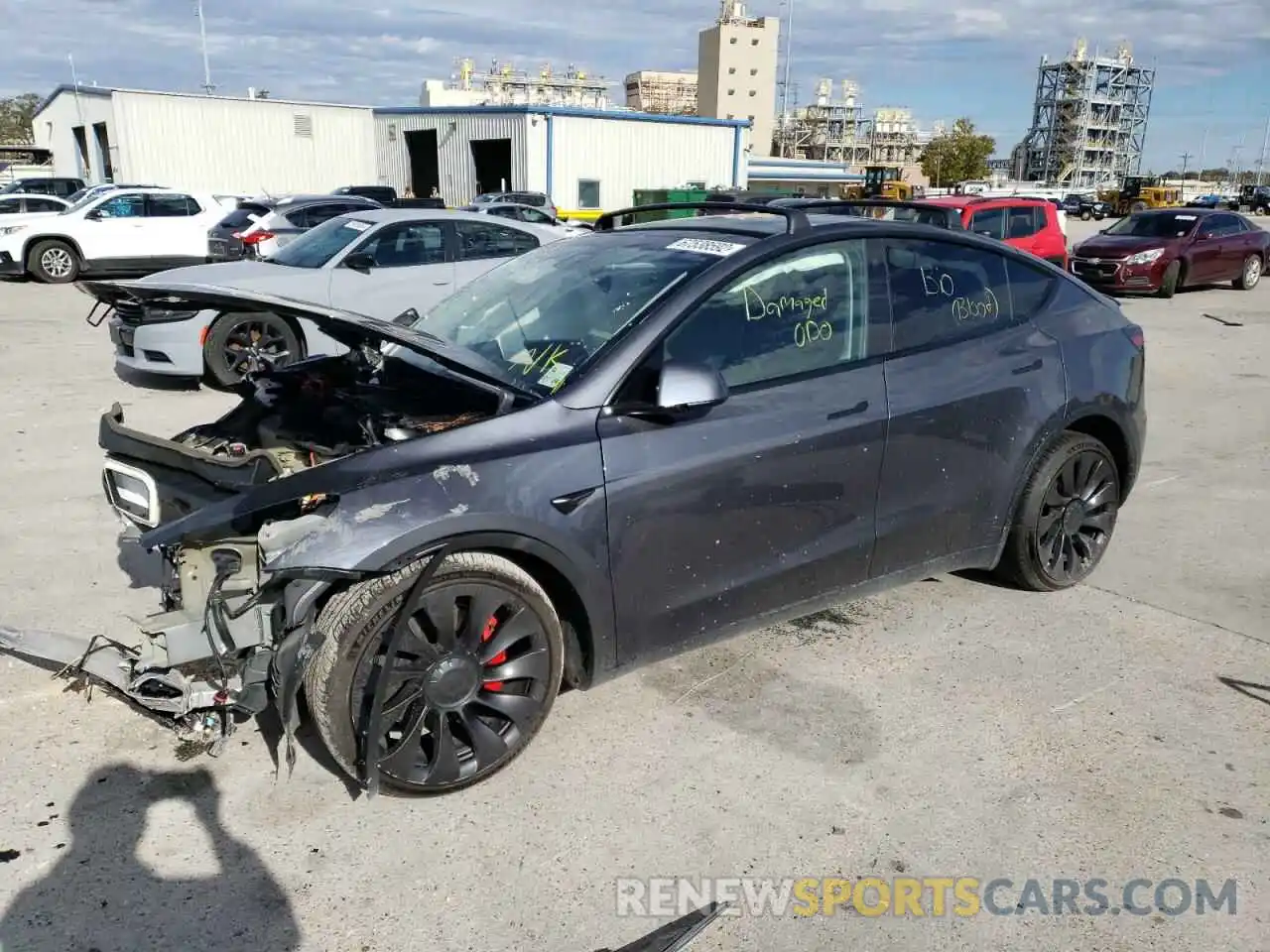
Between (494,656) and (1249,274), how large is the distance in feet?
65.4

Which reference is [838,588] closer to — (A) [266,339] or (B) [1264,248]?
(A) [266,339]

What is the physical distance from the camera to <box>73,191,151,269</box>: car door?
16.7 meters

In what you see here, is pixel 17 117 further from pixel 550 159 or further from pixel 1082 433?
pixel 1082 433

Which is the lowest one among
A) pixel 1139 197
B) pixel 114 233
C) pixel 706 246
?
pixel 114 233

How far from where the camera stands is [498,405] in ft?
10.1

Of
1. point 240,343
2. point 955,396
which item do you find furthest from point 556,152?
point 955,396

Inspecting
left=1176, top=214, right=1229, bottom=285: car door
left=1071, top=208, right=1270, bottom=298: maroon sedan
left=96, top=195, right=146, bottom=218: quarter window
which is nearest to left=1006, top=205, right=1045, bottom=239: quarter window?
left=1071, top=208, right=1270, bottom=298: maroon sedan

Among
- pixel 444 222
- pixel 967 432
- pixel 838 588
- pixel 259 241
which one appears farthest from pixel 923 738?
pixel 259 241

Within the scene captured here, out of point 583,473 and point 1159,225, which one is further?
point 1159,225

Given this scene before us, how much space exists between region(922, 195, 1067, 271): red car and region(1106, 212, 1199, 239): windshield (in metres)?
3.36

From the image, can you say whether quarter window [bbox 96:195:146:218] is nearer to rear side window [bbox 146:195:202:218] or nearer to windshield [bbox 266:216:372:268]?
rear side window [bbox 146:195:202:218]

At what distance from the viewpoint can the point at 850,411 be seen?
350 cm

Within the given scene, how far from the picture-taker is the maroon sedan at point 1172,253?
16.7m

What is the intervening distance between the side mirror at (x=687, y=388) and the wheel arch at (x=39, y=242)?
17041mm
